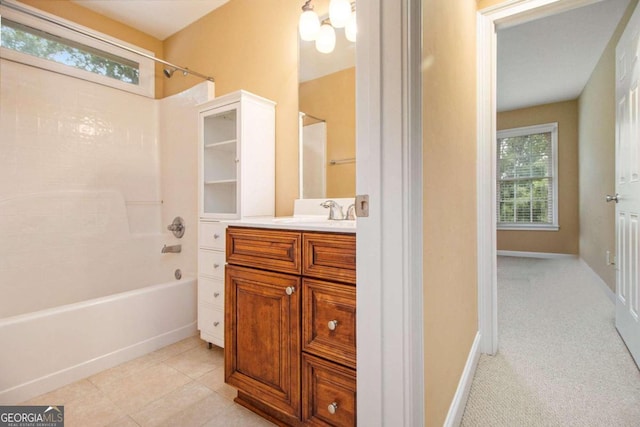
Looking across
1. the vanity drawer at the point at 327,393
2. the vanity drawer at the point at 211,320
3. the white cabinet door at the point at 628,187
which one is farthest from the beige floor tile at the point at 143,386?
the white cabinet door at the point at 628,187

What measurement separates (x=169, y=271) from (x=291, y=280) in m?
1.91

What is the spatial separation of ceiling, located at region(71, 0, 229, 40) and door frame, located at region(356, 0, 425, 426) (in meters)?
2.28

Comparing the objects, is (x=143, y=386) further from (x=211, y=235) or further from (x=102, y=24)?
(x=102, y=24)

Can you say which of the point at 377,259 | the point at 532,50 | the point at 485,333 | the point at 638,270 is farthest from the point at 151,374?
the point at 532,50

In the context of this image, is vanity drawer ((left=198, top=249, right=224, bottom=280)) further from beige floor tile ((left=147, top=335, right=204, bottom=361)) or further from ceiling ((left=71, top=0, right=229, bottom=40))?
ceiling ((left=71, top=0, right=229, bottom=40))

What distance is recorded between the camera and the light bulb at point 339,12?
5.85ft

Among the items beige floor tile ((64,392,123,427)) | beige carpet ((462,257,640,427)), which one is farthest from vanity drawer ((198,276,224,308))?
beige carpet ((462,257,640,427))

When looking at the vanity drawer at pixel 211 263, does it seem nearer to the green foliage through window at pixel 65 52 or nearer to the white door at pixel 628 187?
the green foliage through window at pixel 65 52

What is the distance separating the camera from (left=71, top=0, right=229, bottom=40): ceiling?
2.43m

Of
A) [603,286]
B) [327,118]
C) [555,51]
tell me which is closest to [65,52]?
[327,118]

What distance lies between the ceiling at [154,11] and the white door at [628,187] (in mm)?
2772

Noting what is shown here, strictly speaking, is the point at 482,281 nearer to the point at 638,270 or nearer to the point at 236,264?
the point at 638,270

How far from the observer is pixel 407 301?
0.77 meters

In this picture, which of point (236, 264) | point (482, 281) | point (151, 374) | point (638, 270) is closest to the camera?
point (236, 264)
